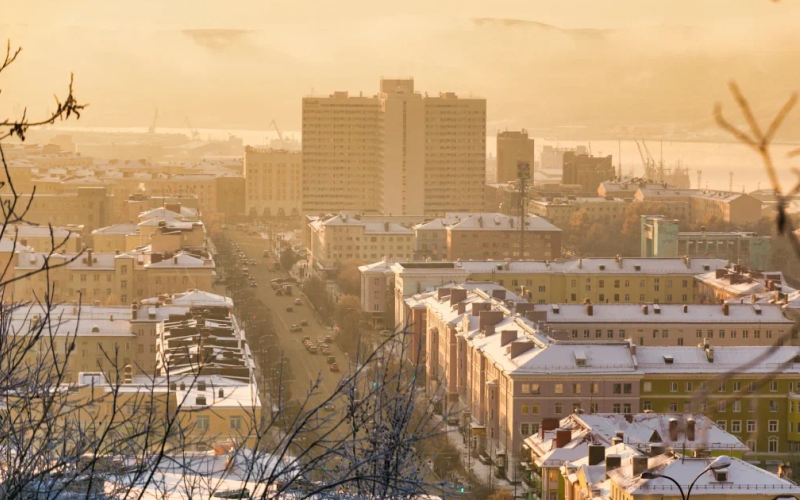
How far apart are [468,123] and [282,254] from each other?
996 centimetres

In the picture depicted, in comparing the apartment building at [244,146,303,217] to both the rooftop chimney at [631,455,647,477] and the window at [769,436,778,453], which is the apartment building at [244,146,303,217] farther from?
the rooftop chimney at [631,455,647,477]

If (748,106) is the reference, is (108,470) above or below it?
below

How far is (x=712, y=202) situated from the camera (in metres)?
32.3

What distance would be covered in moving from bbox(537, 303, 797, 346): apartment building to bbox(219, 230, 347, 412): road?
2.32m

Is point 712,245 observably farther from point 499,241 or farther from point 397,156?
point 397,156

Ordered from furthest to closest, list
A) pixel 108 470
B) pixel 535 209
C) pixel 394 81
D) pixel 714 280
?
pixel 394 81
pixel 535 209
pixel 714 280
pixel 108 470

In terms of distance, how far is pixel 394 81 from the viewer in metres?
38.2

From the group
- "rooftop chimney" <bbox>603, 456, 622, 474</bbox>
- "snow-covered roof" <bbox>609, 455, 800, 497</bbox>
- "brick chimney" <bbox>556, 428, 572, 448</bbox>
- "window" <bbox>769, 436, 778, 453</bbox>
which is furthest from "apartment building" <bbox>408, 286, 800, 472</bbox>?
"snow-covered roof" <bbox>609, 455, 800, 497</bbox>

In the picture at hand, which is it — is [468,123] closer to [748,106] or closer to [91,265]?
[91,265]

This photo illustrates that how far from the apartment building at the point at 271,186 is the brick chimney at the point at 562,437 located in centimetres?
3236

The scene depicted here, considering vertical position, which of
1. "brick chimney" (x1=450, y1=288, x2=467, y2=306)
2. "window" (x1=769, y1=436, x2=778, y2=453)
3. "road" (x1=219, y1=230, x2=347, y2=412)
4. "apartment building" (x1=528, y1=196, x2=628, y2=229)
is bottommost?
"window" (x1=769, y1=436, x2=778, y2=453)

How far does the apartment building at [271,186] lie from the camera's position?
42250mm

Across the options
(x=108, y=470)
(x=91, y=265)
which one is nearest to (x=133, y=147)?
(x=91, y=265)

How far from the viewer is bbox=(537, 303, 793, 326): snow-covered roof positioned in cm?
1534
